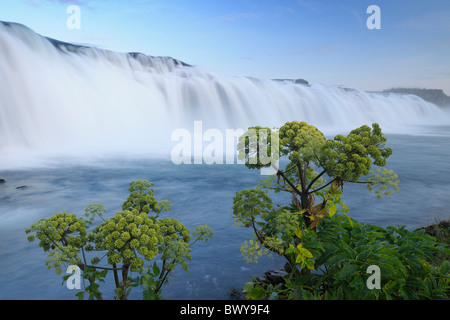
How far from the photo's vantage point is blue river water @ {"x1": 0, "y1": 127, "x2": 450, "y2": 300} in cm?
497

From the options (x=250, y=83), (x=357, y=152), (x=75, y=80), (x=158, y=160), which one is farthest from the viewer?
(x=250, y=83)

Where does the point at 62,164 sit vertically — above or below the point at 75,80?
below

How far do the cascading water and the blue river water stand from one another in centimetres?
322

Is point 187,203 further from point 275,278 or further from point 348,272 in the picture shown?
point 348,272

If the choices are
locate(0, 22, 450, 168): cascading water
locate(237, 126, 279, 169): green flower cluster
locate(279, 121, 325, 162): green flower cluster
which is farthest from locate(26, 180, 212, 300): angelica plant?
locate(0, 22, 450, 168): cascading water

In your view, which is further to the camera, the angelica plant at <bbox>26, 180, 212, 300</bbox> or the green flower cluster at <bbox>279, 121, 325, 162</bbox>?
the green flower cluster at <bbox>279, 121, 325, 162</bbox>

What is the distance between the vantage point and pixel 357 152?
10.6ft

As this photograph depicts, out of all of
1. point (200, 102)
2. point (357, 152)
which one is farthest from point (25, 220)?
point (200, 102)

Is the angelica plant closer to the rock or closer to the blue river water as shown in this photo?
the rock

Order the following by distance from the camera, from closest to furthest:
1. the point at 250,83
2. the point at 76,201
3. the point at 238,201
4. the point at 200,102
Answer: the point at 238,201 → the point at 76,201 → the point at 200,102 → the point at 250,83

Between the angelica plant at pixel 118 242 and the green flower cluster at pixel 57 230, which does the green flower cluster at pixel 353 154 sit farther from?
the green flower cluster at pixel 57 230

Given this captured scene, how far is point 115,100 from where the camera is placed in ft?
63.0

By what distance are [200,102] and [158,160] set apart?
6805 mm
